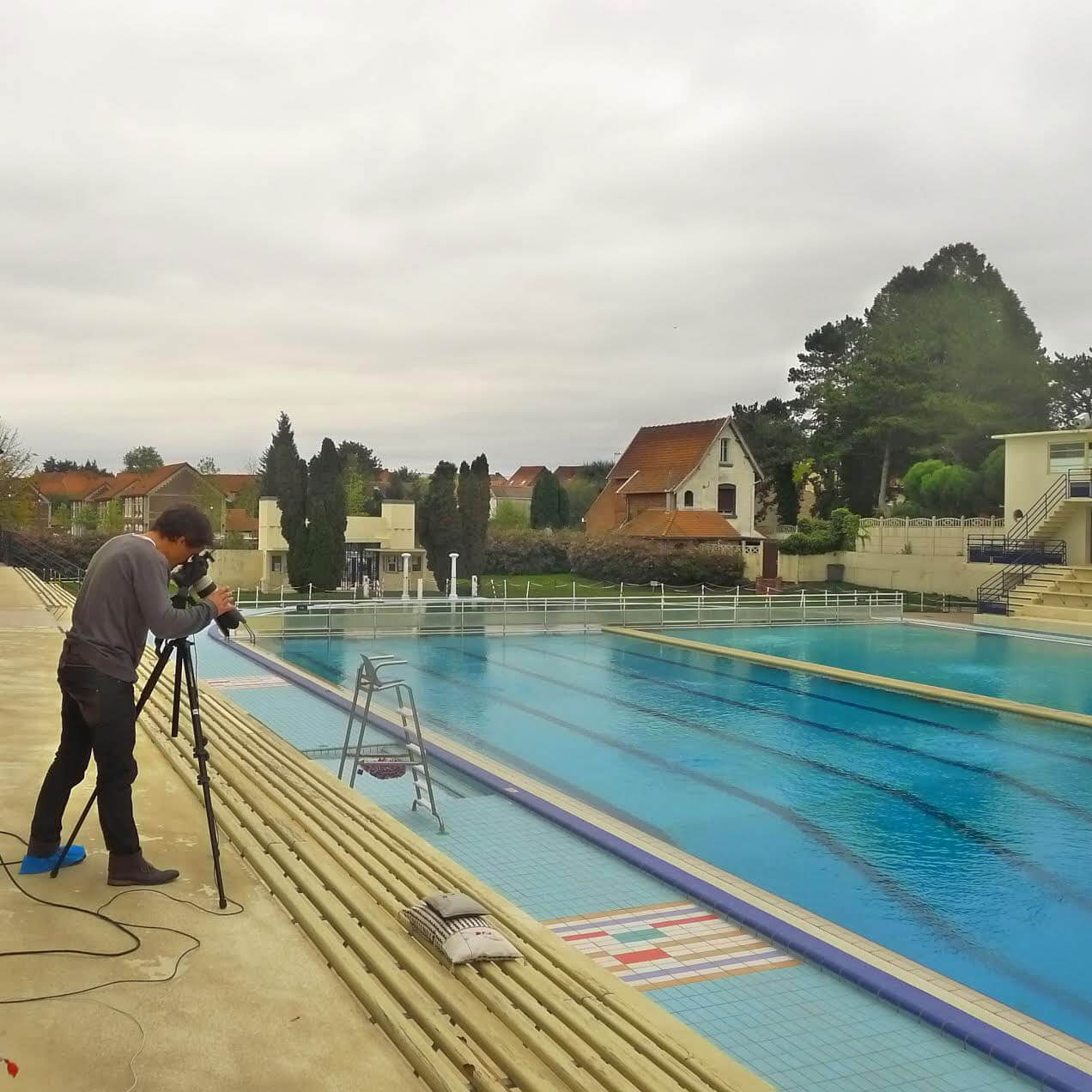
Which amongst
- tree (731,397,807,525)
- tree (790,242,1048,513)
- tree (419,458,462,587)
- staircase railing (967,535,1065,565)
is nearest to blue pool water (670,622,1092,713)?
staircase railing (967,535,1065,565)

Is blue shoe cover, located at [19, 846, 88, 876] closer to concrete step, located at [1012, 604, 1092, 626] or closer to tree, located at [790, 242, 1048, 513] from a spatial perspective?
concrete step, located at [1012, 604, 1092, 626]

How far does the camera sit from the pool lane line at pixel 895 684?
12.9m

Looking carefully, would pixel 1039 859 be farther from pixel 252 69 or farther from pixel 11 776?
pixel 252 69

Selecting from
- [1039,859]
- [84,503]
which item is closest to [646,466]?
[1039,859]

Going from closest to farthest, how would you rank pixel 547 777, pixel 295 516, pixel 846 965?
pixel 846 965 < pixel 547 777 < pixel 295 516

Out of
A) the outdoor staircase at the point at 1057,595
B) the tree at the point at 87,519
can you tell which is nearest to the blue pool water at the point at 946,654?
the outdoor staircase at the point at 1057,595

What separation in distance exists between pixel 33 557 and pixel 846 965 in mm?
30897

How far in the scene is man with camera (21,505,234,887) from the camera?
3.49 meters

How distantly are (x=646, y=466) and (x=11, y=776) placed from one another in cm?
3695

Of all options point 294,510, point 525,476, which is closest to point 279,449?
point 294,510

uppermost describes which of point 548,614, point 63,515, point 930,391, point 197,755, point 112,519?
point 930,391

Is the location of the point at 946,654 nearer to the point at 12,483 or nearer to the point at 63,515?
the point at 12,483

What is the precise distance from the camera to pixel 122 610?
3531 millimetres

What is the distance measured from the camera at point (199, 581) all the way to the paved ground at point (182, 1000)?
0.93 metres
